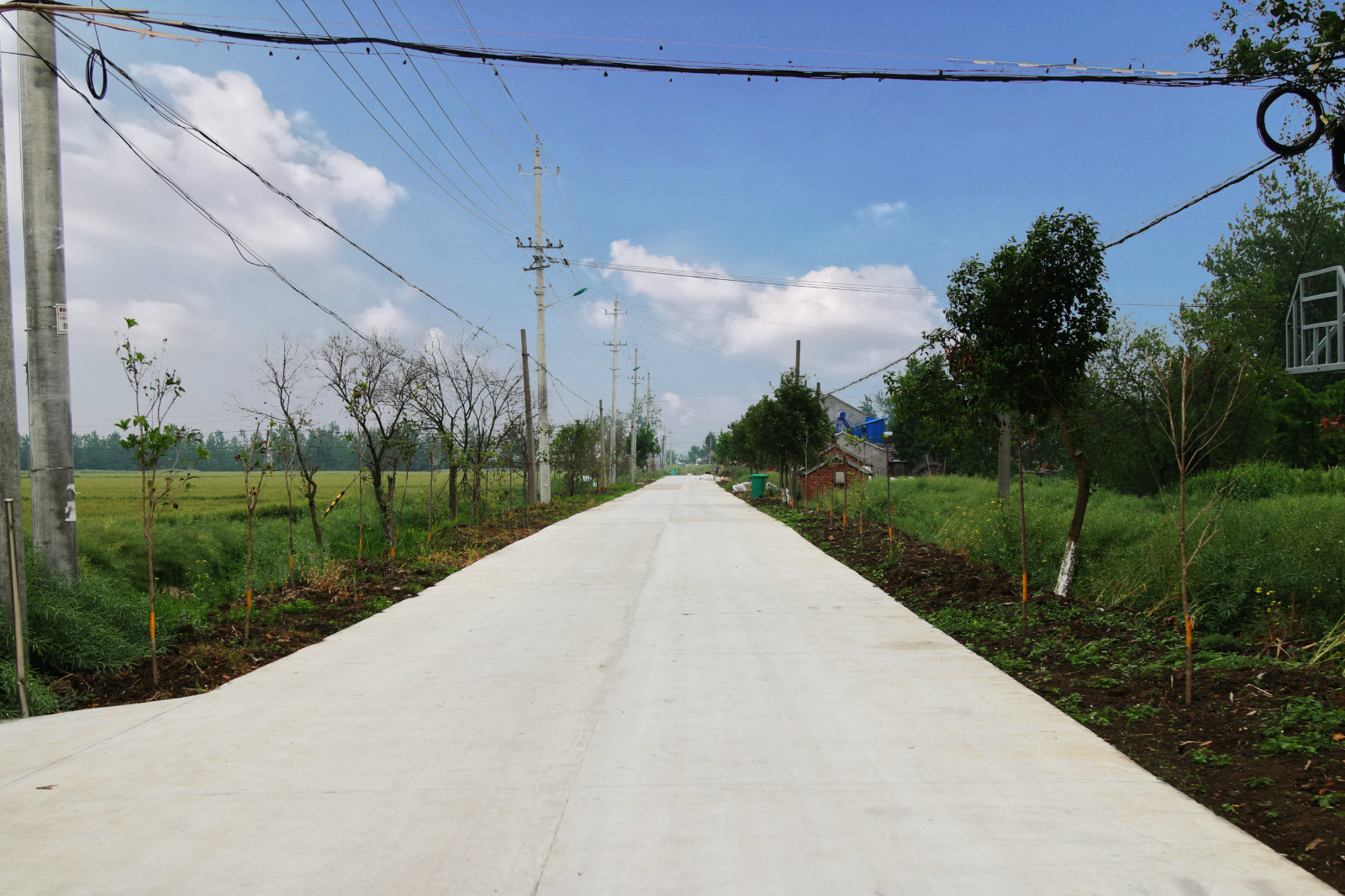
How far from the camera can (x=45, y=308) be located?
21.0 ft

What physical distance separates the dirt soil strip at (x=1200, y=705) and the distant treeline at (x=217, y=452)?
Result: 6.76 metres

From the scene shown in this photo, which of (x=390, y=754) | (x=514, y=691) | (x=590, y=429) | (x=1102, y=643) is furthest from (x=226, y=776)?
(x=590, y=429)

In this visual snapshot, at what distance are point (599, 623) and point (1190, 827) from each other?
17.5 ft

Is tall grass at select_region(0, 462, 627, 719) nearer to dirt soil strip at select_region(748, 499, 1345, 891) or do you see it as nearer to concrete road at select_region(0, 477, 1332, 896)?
concrete road at select_region(0, 477, 1332, 896)

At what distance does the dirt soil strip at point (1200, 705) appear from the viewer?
3451 mm

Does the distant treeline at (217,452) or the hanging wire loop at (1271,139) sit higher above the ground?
the hanging wire loop at (1271,139)

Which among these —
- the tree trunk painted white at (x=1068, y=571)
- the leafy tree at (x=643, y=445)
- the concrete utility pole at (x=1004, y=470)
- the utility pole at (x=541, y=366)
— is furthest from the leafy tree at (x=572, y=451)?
the leafy tree at (x=643, y=445)

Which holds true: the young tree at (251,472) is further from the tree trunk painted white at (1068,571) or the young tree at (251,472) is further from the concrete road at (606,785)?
the tree trunk painted white at (1068,571)

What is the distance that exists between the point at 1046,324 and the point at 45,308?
9.74 metres

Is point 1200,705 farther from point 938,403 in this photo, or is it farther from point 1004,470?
point 1004,470

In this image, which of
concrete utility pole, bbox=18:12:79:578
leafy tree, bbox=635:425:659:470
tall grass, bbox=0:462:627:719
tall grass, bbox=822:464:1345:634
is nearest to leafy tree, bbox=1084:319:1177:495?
tall grass, bbox=822:464:1345:634

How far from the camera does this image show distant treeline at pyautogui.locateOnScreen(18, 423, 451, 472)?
8.72m

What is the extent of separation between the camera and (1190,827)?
10.9ft

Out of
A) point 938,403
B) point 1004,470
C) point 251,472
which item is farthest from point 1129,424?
point 251,472
